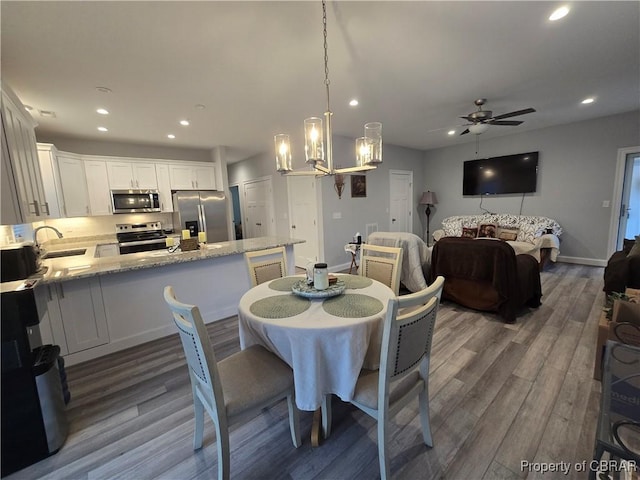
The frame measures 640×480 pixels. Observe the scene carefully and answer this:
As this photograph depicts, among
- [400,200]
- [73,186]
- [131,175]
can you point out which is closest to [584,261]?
[400,200]

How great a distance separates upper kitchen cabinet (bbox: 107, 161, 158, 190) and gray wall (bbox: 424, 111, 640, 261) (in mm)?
6956

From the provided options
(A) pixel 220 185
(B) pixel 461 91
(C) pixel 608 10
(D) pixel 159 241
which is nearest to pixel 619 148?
(B) pixel 461 91

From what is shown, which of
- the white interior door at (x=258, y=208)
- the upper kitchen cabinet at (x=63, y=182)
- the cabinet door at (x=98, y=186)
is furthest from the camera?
the white interior door at (x=258, y=208)

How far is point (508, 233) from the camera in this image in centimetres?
517

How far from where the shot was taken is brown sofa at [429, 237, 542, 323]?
2895 millimetres

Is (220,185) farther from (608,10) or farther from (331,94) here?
(608,10)

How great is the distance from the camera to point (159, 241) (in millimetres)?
4871

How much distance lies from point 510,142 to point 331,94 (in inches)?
187

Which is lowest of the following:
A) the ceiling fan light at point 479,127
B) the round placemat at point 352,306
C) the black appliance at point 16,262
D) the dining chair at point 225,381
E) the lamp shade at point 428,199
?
the dining chair at point 225,381

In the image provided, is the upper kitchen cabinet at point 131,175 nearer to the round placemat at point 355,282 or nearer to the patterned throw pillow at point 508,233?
the round placemat at point 355,282

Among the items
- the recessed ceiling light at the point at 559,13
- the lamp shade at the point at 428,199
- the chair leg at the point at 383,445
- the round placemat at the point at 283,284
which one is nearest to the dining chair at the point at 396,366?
the chair leg at the point at 383,445

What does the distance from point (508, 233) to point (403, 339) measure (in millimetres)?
5156

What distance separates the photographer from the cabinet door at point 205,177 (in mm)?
5406

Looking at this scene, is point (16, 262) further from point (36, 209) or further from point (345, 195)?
point (345, 195)
